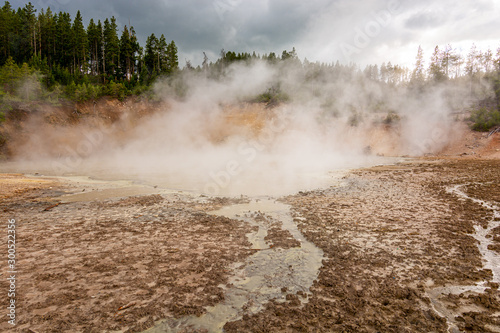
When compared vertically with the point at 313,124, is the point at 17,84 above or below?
above

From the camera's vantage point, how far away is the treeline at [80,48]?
139ft

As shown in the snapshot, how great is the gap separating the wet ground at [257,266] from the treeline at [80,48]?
38.8 meters

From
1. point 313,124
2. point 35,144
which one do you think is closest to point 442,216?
point 313,124

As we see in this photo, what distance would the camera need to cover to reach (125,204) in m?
9.66

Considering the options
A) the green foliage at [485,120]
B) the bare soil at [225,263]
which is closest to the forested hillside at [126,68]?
the green foliage at [485,120]

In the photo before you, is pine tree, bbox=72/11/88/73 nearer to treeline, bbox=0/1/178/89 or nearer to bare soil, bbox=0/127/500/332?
treeline, bbox=0/1/178/89

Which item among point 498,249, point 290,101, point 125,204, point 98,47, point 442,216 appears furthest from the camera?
point 98,47

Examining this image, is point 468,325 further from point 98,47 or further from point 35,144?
point 98,47

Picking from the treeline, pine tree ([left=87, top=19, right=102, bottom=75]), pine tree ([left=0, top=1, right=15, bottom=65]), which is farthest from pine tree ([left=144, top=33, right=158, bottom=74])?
pine tree ([left=0, top=1, right=15, bottom=65])

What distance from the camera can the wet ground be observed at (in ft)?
11.3

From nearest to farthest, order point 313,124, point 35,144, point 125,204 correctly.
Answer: point 125,204, point 35,144, point 313,124

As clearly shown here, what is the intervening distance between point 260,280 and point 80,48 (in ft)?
184

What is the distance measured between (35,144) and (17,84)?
26.4 ft

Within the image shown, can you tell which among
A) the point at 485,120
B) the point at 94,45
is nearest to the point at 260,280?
the point at 485,120
